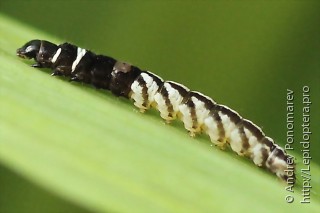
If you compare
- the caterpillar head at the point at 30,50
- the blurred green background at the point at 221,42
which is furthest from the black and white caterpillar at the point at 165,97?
the blurred green background at the point at 221,42

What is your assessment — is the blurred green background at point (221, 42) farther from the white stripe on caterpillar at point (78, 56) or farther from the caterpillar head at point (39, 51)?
the caterpillar head at point (39, 51)

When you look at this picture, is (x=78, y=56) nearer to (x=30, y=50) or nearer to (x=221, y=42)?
(x=30, y=50)

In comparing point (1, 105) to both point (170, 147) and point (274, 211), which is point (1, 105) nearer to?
point (170, 147)

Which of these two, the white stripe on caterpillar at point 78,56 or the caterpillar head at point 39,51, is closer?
the caterpillar head at point 39,51

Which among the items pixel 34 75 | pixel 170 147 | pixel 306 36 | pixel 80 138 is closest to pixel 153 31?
pixel 306 36

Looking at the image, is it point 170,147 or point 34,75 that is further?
point 34,75
